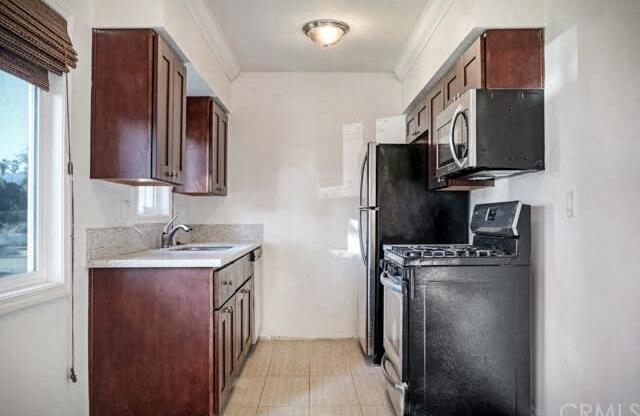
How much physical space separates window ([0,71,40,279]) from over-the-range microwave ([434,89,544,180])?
6.49ft

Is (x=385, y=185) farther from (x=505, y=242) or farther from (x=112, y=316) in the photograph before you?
(x=112, y=316)

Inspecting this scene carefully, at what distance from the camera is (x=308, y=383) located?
300 cm

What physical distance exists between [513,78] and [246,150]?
2.46 metres

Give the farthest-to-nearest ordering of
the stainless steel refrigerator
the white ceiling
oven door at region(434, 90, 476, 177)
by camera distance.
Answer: the stainless steel refrigerator
the white ceiling
oven door at region(434, 90, 476, 177)

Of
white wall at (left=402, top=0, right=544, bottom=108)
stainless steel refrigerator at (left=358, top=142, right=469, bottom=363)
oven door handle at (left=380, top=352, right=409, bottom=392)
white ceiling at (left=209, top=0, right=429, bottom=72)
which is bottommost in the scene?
oven door handle at (left=380, top=352, right=409, bottom=392)

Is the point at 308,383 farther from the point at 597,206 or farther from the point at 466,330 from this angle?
the point at 597,206

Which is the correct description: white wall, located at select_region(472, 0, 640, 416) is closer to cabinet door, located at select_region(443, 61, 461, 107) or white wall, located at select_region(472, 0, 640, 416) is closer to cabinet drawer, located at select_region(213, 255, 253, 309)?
cabinet door, located at select_region(443, 61, 461, 107)

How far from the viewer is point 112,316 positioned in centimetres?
226

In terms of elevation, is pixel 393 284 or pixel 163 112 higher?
pixel 163 112

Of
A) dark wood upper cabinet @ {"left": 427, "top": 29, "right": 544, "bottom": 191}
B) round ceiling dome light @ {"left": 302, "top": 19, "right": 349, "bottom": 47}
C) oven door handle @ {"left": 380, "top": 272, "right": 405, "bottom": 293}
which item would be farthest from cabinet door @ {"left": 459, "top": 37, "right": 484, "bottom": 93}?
oven door handle @ {"left": 380, "top": 272, "right": 405, "bottom": 293}

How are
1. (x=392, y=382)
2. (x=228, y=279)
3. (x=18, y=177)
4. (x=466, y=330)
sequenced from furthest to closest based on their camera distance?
(x=228, y=279) < (x=392, y=382) < (x=466, y=330) < (x=18, y=177)

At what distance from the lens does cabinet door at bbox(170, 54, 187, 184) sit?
2607mm

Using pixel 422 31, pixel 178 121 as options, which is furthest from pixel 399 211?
pixel 178 121

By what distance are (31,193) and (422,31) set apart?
256 centimetres
